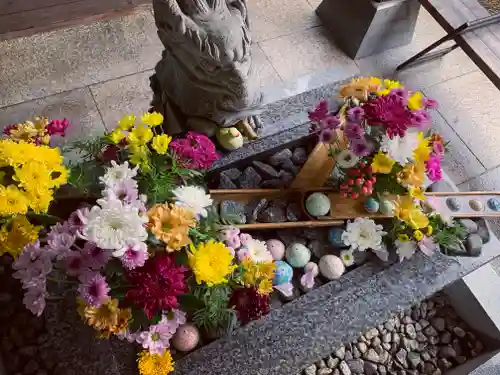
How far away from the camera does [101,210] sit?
3.61 feet

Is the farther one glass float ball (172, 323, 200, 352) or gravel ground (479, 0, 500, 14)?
gravel ground (479, 0, 500, 14)

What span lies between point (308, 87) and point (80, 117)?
1013mm

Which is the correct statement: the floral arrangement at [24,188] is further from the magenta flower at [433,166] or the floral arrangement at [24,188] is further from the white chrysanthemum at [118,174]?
the magenta flower at [433,166]

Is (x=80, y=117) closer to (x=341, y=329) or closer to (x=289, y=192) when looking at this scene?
(x=289, y=192)

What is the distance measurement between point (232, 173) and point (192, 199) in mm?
437

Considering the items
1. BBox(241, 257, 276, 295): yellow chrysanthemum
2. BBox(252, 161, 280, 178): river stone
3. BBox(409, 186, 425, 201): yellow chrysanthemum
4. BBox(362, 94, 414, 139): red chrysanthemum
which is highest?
BBox(362, 94, 414, 139): red chrysanthemum

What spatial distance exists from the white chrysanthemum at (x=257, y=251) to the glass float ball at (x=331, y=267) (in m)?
0.18

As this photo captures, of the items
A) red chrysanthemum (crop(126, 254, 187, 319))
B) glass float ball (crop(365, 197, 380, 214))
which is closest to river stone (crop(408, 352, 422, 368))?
glass float ball (crop(365, 197, 380, 214))

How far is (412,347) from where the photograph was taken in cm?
200

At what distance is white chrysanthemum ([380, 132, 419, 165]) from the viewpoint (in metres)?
1.52

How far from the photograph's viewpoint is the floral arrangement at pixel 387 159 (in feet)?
4.94

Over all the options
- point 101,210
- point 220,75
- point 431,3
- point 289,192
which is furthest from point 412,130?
point 431,3

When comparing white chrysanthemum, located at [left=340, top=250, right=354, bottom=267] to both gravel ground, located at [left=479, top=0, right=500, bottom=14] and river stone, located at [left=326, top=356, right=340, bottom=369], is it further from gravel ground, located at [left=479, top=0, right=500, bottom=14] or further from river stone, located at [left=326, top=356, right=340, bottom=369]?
gravel ground, located at [left=479, top=0, right=500, bottom=14]

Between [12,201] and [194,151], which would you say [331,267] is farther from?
[12,201]
